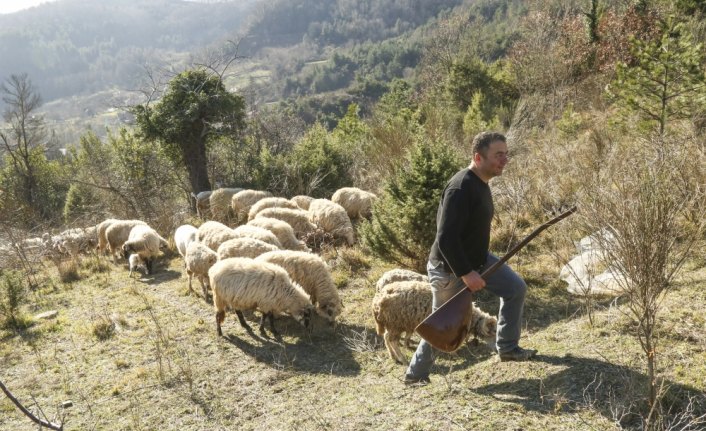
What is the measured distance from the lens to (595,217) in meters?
3.30

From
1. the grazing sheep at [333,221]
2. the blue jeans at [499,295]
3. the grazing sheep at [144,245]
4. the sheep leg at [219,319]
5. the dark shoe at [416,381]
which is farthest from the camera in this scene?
the grazing sheep at [333,221]

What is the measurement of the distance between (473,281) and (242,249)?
544 cm

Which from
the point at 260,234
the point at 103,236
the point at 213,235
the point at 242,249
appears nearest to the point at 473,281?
the point at 242,249

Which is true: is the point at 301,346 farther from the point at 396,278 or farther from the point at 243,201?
the point at 243,201

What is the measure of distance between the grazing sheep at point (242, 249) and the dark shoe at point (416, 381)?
4.36 metres

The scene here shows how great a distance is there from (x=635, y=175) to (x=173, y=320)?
701cm

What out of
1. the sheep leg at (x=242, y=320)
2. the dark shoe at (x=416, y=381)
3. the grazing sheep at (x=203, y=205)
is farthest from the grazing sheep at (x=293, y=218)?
the dark shoe at (x=416, y=381)

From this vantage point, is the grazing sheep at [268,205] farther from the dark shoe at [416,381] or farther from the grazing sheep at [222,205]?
the dark shoe at [416,381]

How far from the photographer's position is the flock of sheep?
538 cm

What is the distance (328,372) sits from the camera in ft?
17.5

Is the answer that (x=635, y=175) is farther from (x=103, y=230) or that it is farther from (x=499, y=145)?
(x=103, y=230)

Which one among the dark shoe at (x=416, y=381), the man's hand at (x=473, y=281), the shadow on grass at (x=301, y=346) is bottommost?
the shadow on grass at (x=301, y=346)

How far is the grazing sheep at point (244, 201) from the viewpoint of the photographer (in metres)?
13.0

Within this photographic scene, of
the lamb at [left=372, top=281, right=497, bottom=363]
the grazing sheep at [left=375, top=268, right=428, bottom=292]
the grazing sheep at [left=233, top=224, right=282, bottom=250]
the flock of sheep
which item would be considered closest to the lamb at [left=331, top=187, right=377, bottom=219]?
the flock of sheep
